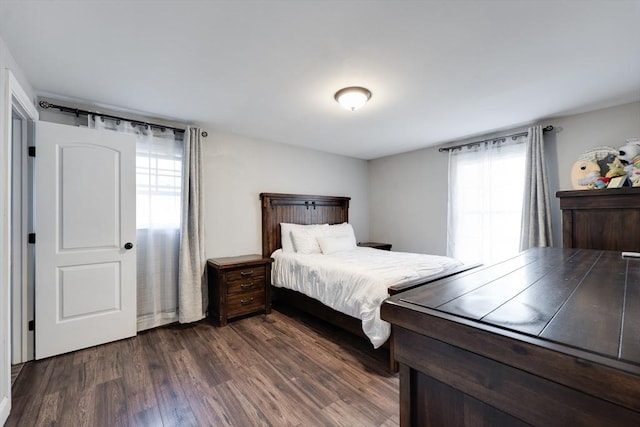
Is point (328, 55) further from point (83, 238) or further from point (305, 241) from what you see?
point (83, 238)

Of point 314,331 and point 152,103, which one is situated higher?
point 152,103

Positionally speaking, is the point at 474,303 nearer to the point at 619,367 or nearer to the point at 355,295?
the point at 619,367

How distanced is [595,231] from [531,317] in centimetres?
254

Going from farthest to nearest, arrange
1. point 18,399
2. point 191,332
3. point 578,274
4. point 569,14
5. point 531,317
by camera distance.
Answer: point 191,332
point 18,399
point 569,14
point 578,274
point 531,317

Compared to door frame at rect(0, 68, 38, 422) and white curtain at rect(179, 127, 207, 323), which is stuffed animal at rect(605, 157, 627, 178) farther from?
door frame at rect(0, 68, 38, 422)

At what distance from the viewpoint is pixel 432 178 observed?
4.20m

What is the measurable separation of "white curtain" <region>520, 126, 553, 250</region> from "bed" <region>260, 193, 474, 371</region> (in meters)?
0.97

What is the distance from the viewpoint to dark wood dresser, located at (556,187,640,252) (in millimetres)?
2146

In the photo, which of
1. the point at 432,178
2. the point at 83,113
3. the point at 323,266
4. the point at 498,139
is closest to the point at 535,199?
the point at 498,139

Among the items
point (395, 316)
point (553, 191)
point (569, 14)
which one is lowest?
point (395, 316)

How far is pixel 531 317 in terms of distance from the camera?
68cm

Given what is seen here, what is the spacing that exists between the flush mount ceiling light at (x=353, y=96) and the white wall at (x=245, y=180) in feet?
5.70

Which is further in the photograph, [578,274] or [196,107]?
[196,107]

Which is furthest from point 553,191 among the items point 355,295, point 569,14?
point 355,295
